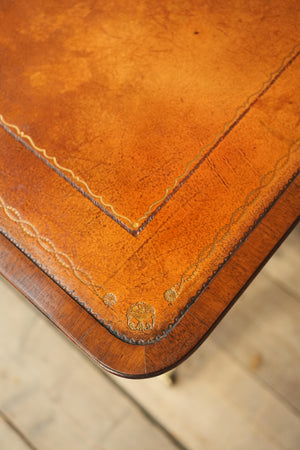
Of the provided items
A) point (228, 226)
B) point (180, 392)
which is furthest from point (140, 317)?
point (180, 392)

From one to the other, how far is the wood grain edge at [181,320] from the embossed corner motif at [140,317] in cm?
2

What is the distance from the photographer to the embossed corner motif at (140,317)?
51 cm

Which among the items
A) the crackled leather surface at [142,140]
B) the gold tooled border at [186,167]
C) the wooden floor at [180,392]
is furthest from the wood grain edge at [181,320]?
the wooden floor at [180,392]

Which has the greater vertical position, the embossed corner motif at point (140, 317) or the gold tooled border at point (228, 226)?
the gold tooled border at point (228, 226)

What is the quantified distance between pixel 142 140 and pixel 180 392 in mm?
558

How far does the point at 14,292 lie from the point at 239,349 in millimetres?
559

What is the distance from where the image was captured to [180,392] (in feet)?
2.88

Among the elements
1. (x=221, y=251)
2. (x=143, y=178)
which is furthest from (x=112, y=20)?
(x=221, y=251)

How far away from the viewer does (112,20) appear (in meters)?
0.71

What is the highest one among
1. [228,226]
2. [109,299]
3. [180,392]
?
[228,226]

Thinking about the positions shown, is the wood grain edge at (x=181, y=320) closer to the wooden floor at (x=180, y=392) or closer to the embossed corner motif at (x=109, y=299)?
the embossed corner motif at (x=109, y=299)

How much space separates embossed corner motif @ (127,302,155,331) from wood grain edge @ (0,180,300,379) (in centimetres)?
2

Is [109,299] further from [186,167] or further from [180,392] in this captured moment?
[180,392]

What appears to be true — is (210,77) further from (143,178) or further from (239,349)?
(239,349)
